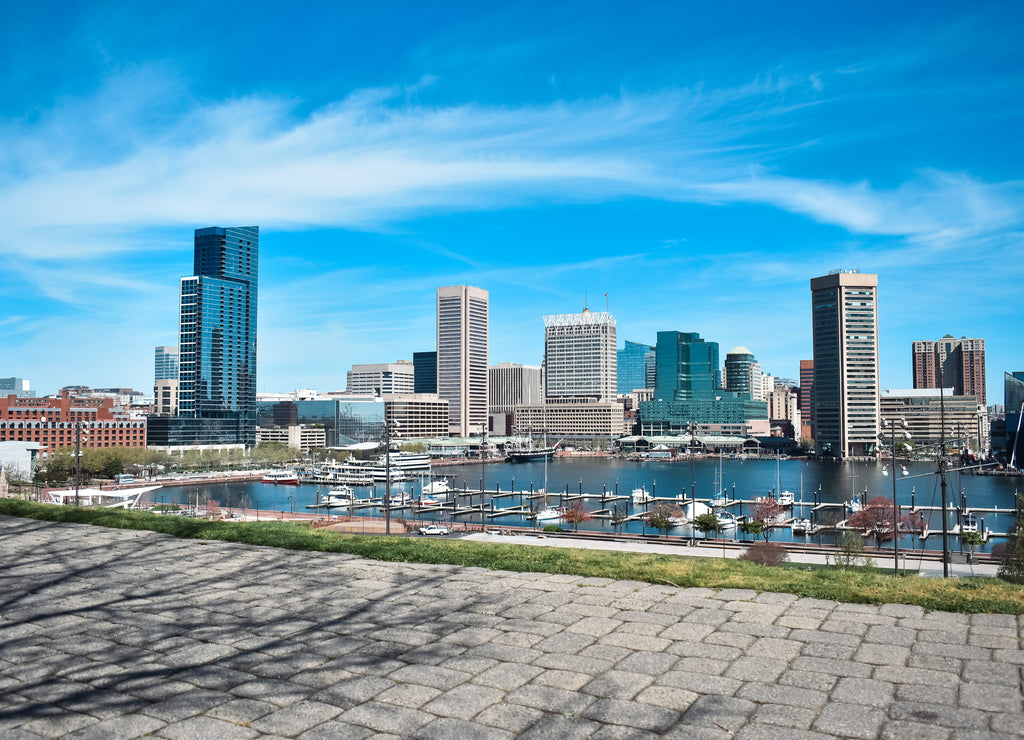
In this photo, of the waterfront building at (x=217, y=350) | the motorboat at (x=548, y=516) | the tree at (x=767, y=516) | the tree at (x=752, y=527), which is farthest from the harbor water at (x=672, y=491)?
the waterfront building at (x=217, y=350)

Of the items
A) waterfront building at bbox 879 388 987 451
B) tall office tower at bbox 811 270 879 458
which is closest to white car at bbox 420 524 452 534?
tall office tower at bbox 811 270 879 458

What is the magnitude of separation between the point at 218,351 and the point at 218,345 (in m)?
1.40

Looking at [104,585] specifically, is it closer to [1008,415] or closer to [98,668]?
[98,668]

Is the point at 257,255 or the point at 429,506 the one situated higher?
the point at 257,255

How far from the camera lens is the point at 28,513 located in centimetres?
1611

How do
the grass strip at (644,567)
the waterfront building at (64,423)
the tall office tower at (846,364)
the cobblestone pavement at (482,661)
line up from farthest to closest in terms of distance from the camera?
the tall office tower at (846,364)
the waterfront building at (64,423)
the grass strip at (644,567)
the cobblestone pavement at (482,661)

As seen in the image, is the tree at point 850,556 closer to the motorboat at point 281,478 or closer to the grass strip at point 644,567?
the grass strip at point 644,567

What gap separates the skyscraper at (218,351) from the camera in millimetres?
170625

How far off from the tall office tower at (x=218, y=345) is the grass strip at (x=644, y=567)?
165406 mm

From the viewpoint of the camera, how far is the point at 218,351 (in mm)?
174750

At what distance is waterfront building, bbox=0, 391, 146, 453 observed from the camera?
4953 inches

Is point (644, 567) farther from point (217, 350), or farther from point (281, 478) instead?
point (217, 350)

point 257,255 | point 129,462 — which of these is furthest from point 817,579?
point 257,255

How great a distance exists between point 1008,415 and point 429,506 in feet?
404
